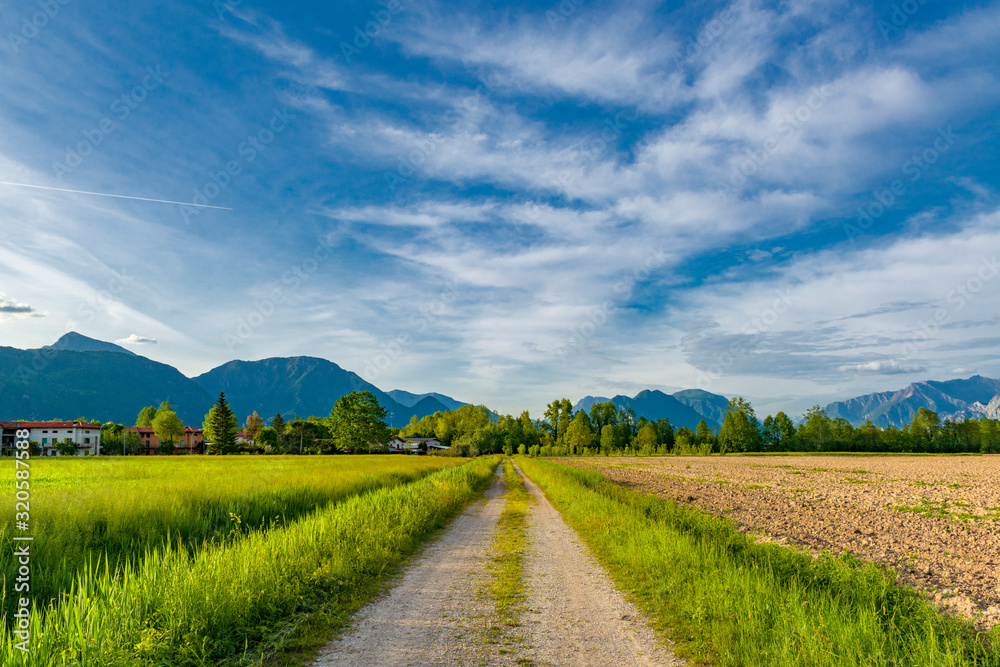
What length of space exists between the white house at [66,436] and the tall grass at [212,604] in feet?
297

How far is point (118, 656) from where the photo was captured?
174 inches


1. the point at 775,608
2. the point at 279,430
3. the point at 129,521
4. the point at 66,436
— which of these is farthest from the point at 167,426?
the point at 775,608

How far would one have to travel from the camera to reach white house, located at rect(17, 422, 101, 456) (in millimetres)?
73625

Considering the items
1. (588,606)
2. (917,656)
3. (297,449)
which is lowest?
(297,449)

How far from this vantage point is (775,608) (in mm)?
6266

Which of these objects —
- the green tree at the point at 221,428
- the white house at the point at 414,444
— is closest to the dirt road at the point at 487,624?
the green tree at the point at 221,428

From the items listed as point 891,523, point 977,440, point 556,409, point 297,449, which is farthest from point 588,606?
point 977,440

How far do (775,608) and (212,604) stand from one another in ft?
24.1

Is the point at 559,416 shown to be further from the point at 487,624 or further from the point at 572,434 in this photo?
the point at 487,624

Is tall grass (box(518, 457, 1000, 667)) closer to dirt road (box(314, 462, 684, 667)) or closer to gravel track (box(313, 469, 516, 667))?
dirt road (box(314, 462, 684, 667))

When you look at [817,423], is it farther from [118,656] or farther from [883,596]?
[118,656]

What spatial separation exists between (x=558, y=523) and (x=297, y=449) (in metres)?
105

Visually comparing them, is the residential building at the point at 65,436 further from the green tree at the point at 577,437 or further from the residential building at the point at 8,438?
the green tree at the point at 577,437

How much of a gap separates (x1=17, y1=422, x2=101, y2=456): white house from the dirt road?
92.5 metres
